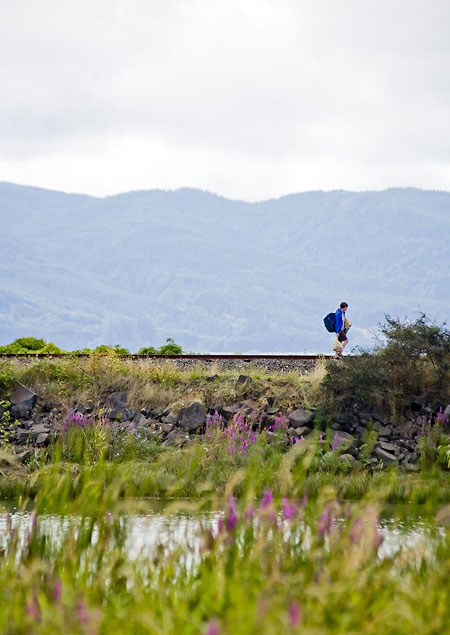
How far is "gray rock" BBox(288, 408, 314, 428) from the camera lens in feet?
51.7

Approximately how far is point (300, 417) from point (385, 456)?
1.92 m

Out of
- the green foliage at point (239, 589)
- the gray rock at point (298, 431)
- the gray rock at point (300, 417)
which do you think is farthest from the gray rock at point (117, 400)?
the green foliage at point (239, 589)

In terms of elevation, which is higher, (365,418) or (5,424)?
(365,418)

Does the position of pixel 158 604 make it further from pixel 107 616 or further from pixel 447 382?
pixel 447 382

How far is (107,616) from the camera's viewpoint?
4.82m

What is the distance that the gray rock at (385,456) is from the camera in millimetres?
14359

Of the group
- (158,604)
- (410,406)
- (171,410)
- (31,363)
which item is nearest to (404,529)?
(158,604)

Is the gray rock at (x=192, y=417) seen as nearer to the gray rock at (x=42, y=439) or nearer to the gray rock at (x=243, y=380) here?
the gray rock at (x=243, y=380)

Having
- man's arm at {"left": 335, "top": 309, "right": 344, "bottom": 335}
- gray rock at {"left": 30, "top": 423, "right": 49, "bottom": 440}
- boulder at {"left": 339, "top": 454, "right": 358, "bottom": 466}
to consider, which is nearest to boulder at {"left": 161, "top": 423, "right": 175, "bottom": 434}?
gray rock at {"left": 30, "top": 423, "right": 49, "bottom": 440}

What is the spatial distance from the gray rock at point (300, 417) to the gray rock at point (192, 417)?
1.63 meters

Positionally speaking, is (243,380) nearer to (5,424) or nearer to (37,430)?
(37,430)

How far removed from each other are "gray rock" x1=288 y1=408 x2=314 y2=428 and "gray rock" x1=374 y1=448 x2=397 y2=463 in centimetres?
156

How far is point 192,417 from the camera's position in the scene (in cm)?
1625

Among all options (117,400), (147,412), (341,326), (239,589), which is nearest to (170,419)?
(147,412)
